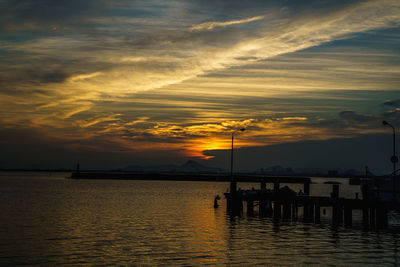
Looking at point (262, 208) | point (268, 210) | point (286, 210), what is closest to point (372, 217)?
point (286, 210)

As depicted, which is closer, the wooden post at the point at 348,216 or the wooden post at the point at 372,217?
the wooden post at the point at 372,217

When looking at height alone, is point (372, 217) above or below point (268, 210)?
above

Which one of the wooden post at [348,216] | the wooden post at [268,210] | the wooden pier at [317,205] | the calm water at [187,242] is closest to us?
the calm water at [187,242]

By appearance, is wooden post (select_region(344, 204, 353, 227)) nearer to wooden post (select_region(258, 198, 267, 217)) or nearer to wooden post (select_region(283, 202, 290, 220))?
wooden post (select_region(283, 202, 290, 220))

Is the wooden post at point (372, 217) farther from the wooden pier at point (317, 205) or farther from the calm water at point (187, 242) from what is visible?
the calm water at point (187, 242)

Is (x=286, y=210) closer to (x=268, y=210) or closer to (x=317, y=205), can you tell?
(x=268, y=210)

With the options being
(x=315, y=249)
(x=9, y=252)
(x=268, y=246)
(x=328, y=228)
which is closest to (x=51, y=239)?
(x=9, y=252)

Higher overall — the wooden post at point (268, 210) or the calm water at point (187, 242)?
the wooden post at point (268, 210)

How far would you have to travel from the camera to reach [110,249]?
96.5 feet

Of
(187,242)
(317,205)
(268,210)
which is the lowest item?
(187,242)

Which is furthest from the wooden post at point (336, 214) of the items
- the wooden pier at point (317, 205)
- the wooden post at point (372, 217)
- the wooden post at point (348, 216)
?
the wooden post at point (372, 217)

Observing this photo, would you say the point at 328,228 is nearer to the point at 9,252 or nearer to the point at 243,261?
the point at 243,261

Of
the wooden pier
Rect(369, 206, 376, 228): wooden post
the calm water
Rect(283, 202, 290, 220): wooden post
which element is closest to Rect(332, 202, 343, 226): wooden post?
the wooden pier

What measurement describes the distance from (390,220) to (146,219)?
27.2 m
